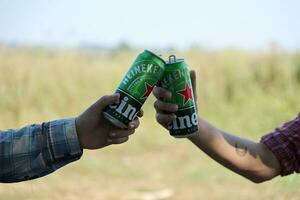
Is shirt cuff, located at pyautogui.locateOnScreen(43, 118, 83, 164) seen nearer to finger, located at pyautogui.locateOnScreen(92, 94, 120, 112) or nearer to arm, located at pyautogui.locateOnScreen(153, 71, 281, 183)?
finger, located at pyautogui.locateOnScreen(92, 94, 120, 112)

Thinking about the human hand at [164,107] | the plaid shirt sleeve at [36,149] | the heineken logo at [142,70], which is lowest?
the plaid shirt sleeve at [36,149]

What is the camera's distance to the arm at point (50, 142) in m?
1.59

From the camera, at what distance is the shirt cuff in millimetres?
1626

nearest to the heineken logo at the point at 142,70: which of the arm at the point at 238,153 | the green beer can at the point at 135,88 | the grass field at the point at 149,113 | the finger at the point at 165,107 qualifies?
the green beer can at the point at 135,88

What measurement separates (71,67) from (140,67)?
6611 mm

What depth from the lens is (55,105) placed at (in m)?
6.94

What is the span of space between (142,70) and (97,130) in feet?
0.82

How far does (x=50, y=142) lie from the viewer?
163 cm

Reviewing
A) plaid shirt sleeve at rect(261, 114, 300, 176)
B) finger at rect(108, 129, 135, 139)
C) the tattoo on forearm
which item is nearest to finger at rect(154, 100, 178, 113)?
finger at rect(108, 129, 135, 139)

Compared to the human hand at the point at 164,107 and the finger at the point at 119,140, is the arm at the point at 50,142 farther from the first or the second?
the human hand at the point at 164,107

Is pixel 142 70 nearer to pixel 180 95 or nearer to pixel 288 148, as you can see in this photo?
pixel 180 95

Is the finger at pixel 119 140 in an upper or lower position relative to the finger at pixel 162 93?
lower

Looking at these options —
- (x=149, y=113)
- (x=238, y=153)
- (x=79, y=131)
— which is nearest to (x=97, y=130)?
(x=79, y=131)

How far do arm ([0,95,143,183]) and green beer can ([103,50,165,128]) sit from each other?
8 centimetres
